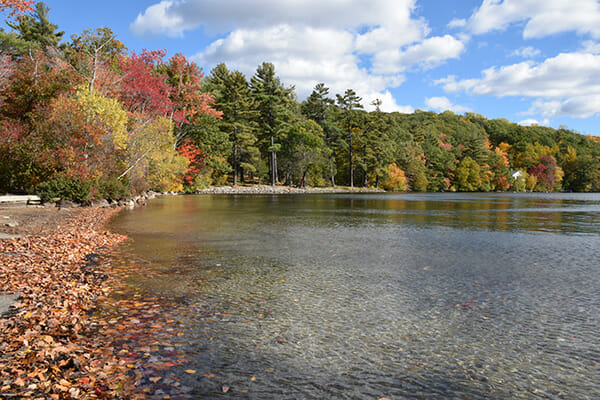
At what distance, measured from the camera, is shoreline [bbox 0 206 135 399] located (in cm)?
416

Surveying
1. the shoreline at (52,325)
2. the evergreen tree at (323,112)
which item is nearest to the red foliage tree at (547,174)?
the evergreen tree at (323,112)

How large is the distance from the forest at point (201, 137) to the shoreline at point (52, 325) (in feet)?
27.3

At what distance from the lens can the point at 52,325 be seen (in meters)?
5.63

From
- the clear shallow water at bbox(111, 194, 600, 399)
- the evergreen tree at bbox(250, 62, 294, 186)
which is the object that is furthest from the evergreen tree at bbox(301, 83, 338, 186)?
the clear shallow water at bbox(111, 194, 600, 399)

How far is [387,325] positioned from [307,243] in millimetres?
8327

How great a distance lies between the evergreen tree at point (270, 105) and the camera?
2771 inches

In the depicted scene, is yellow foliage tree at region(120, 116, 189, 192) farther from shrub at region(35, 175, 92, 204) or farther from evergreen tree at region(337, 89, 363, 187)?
evergreen tree at region(337, 89, 363, 187)

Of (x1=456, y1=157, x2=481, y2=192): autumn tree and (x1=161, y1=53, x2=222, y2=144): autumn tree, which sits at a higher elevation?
(x1=161, y1=53, x2=222, y2=144): autumn tree

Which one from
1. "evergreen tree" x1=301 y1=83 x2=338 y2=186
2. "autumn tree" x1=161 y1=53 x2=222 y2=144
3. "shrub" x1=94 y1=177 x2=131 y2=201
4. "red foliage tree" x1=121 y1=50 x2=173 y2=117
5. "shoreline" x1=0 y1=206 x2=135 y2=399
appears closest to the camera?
"shoreline" x1=0 y1=206 x2=135 y2=399

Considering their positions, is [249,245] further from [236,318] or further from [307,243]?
[236,318]

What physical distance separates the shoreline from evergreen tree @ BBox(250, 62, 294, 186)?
5981 cm

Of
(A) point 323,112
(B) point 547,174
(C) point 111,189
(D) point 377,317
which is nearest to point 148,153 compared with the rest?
(C) point 111,189

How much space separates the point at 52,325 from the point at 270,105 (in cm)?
6807

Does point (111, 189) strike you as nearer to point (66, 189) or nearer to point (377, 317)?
point (66, 189)
